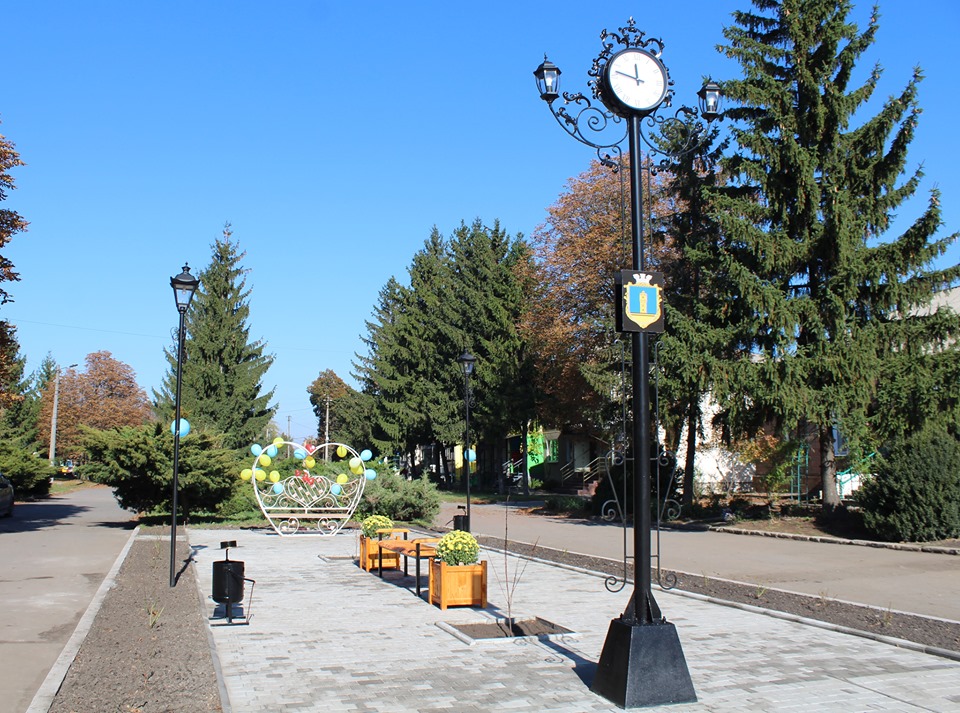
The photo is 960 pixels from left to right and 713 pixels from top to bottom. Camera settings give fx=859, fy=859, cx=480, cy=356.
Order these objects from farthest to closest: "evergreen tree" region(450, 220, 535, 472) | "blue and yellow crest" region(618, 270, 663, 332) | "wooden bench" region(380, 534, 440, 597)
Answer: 1. "evergreen tree" region(450, 220, 535, 472)
2. "wooden bench" region(380, 534, 440, 597)
3. "blue and yellow crest" region(618, 270, 663, 332)

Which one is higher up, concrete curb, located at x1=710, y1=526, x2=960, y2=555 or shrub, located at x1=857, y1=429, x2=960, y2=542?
shrub, located at x1=857, y1=429, x2=960, y2=542

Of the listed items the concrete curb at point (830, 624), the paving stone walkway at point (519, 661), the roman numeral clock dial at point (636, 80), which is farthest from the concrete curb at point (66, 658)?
the roman numeral clock dial at point (636, 80)

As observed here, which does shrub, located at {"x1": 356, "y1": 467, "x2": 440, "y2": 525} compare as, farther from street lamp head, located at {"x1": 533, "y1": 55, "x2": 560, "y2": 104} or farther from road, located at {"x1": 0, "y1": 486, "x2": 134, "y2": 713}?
street lamp head, located at {"x1": 533, "y1": 55, "x2": 560, "y2": 104}

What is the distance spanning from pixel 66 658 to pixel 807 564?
502 inches

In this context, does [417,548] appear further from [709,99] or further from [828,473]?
[828,473]

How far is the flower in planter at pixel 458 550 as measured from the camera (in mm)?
10875

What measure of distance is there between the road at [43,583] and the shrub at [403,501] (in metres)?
Answer: 6.82

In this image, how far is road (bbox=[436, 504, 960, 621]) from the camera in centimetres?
1199

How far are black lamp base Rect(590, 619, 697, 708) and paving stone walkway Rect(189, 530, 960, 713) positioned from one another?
0.12 metres

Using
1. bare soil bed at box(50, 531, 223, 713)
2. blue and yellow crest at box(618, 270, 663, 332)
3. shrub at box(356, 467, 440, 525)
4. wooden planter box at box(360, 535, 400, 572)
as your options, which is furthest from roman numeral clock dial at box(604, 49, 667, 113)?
shrub at box(356, 467, 440, 525)

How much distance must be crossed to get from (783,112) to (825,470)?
31.2 ft

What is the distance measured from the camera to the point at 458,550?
1090 centimetres

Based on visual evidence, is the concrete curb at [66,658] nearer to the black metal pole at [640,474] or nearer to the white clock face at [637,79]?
the black metal pole at [640,474]

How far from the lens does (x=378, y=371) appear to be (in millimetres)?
55031
